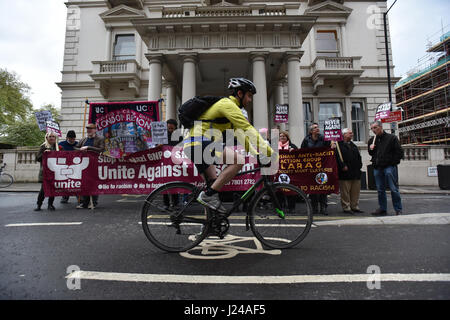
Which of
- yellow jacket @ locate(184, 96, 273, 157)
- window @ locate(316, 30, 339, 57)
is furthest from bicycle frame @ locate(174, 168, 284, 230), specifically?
window @ locate(316, 30, 339, 57)

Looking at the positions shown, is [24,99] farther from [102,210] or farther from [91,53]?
[102,210]

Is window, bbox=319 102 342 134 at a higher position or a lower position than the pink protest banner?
higher

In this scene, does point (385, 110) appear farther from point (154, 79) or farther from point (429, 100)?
point (429, 100)

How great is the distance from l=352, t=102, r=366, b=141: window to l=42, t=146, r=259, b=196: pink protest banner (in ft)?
48.3

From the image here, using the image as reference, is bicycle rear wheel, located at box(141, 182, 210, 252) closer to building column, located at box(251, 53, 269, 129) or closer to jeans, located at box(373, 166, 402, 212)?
jeans, located at box(373, 166, 402, 212)

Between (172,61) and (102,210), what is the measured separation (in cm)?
982

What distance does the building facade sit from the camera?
1276cm

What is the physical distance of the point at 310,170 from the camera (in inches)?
242

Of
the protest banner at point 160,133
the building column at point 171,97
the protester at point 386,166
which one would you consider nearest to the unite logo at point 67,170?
the protest banner at point 160,133

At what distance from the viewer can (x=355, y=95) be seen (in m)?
16.8

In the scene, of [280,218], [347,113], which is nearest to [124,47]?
[347,113]

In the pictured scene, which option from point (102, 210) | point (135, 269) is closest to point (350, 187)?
point (135, 269)

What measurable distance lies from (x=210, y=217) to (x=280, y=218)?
2.95 feet

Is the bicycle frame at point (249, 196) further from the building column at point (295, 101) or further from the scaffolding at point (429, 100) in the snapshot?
the scaffolding at point (429, 100)
